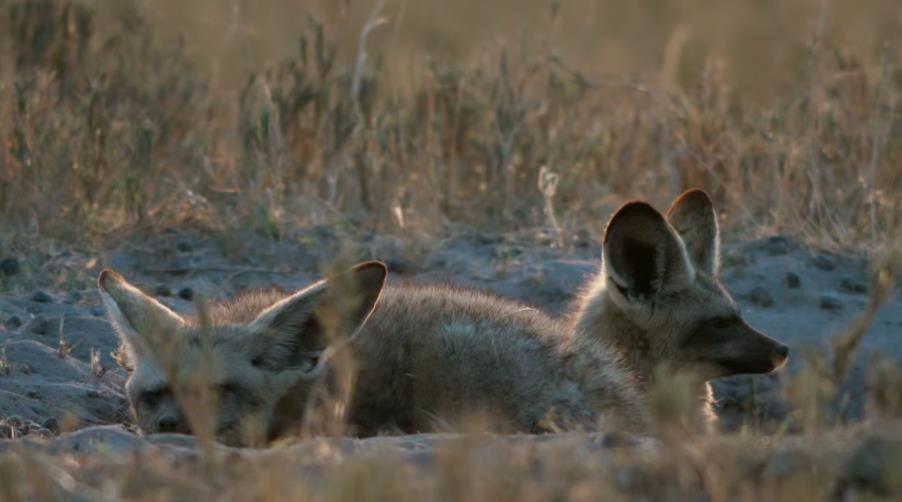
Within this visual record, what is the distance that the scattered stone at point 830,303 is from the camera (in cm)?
769

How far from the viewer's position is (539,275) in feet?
26.1

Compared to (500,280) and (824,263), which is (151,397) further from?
(824,263)

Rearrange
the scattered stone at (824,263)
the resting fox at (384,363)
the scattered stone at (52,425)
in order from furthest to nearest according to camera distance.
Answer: the scattered stone at (824,263) < the scattered stone at (52,425) < the resting fox at (384,363)

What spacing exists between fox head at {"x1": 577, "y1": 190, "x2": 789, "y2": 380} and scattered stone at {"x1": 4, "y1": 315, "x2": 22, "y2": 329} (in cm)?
253

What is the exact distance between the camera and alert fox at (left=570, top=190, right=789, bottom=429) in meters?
6.23

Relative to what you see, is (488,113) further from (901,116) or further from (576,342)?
(576,342)

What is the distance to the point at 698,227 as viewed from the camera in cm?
686

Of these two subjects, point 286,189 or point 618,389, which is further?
point 286,189

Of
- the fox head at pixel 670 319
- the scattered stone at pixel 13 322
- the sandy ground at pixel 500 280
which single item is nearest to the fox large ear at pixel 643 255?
the fox head at pixel 670 319

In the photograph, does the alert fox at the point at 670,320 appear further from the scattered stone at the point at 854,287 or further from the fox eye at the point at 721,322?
the scattered stone at the point at 854,287

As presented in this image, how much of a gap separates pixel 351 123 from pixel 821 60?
2989mm

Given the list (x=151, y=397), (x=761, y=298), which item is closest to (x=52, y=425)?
(x=151, y=397)

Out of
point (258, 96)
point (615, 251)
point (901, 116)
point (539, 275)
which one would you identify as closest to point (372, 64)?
point (258, 96)

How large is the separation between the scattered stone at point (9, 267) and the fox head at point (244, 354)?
2271mm
